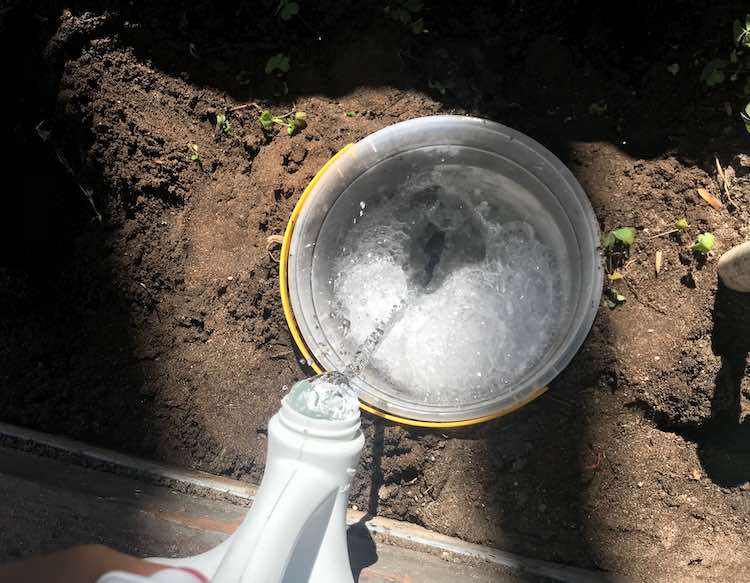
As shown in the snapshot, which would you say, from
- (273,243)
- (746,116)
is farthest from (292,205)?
(746,116)

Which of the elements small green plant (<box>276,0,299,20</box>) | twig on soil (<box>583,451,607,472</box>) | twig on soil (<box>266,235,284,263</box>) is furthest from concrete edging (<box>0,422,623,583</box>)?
small green plant (<box>276,0,299,20</box>)

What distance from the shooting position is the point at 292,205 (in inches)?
53.1

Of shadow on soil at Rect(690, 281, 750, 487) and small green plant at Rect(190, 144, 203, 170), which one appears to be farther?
small green plant at Rect(190, 144, 203, 170)

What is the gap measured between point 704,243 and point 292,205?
856 millimetres

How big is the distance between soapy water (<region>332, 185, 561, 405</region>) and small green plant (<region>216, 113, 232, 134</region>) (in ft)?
1.21

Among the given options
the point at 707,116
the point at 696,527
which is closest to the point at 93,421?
the point at 696,527

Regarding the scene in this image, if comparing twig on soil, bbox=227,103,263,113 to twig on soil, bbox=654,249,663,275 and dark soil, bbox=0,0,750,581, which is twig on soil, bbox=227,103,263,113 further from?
Answer: twig on soil, bbox=654,249,663,275

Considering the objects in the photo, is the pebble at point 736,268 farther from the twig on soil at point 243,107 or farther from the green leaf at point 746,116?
the twig on soil at point 243,107

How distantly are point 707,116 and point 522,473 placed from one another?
2.70ft

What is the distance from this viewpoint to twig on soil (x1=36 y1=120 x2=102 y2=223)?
1.40 m

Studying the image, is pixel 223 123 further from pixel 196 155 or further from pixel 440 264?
pixel 440 264

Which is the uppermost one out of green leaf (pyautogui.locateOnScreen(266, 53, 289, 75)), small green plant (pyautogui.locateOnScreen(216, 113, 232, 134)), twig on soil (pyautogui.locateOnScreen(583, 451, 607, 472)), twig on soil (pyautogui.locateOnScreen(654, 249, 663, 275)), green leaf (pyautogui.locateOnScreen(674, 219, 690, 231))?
green leaf (pyautogui.locateOnScreen(266, 53, 289, 75))

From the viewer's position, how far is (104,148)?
1.36 m

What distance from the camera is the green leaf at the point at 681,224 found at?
47.9 inches
